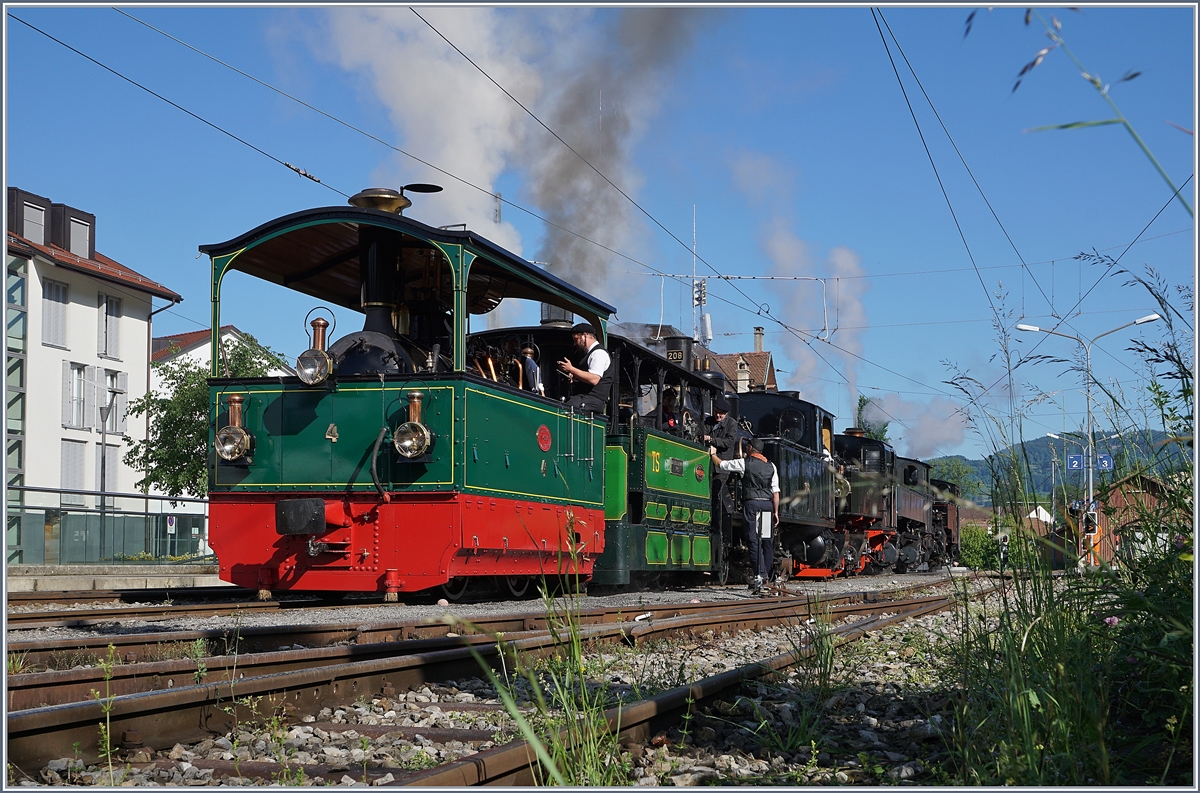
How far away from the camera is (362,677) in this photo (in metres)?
5.18

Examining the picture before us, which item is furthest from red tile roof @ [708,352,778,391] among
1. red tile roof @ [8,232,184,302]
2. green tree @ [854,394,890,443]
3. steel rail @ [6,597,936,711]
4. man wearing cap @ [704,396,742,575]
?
steel rail @ [6,597,936,711]

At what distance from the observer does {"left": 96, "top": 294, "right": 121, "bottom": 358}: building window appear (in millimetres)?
39906

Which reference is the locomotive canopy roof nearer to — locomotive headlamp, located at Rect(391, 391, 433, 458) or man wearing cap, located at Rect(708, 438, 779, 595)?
locomotive headlamp, located at Rect(391, 391, 433, 458)

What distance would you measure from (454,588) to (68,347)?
3238 centimetres

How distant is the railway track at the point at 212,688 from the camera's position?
12.4 feet

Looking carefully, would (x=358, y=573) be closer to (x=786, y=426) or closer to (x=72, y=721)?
(x=72, y=721)

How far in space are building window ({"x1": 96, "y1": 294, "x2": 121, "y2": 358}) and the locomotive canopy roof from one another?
105 feet

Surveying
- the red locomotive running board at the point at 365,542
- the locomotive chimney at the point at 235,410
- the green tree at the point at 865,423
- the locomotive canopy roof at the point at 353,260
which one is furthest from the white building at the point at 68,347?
the red locomotive running board at the point at 365,542

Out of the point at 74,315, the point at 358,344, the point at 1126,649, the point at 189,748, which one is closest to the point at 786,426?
the point at 358,344

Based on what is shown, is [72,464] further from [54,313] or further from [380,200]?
[380,200]

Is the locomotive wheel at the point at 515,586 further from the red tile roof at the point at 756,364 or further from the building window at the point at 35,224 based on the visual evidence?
the red tile roof at the point at 756,364

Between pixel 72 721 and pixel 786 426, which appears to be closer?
pixel 72 721

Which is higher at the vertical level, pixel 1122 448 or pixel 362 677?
pixel 1122 448

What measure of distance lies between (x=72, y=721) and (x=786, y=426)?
16357mm
